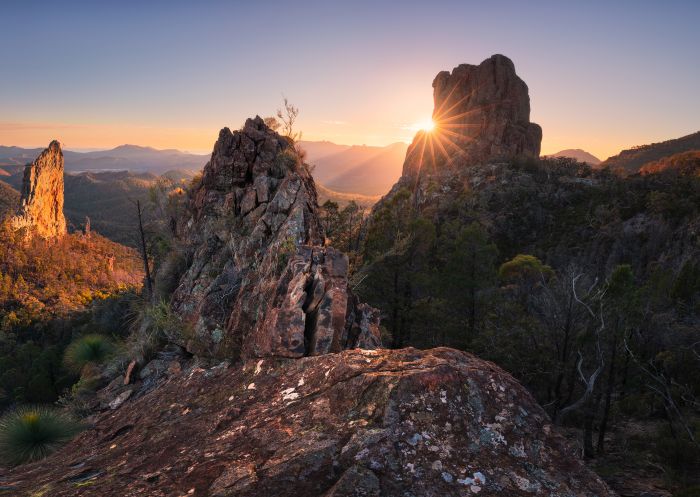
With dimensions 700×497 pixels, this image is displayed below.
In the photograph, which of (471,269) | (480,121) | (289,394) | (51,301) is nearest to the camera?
(289,394)

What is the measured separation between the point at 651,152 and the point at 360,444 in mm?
112281

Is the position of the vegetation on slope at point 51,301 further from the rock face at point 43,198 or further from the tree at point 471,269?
the tree at point 471,269

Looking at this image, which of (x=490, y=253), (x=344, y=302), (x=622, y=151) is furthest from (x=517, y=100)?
(x=344, y=302)

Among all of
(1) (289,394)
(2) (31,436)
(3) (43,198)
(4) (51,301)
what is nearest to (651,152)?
(1) (289,394)

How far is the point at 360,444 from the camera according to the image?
10.2 ft

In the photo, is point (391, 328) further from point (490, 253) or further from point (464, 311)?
point (490, 253)

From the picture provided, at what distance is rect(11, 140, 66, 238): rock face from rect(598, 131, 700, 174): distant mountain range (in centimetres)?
14703

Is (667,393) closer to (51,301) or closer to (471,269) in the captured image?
(471,269)

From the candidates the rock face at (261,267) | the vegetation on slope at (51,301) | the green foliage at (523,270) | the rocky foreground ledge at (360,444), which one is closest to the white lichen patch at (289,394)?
the rocky foreground ledge at (360,444)

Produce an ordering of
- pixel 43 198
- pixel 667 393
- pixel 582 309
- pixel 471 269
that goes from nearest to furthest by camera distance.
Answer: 1. pixel 667 393
2. pixel 582 309
3. pixel 471 269
4. pixel 43 198

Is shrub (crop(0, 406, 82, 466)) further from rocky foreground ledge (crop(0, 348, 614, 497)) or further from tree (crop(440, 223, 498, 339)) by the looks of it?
tree (crop(440, 223, 498, 339))

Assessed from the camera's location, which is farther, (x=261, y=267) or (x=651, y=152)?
(x=651, y=152)

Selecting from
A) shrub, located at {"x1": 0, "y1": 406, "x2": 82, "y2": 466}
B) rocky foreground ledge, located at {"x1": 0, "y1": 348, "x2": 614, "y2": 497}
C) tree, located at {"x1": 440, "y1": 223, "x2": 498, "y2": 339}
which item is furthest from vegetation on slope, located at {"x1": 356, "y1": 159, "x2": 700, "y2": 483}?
shrub, located at {"x1": 0, "y1": 406, "x2": 82, "y2": 466}

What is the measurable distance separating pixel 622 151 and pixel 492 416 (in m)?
120
